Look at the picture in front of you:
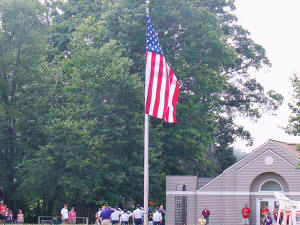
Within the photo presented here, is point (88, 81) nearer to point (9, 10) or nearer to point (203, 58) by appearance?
point (9, 10)

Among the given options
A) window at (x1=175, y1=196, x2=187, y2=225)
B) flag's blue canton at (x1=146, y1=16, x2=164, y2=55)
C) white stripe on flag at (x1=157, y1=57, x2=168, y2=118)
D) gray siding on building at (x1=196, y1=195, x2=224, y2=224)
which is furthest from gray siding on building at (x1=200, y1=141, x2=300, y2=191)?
white stripe on flag at (x1=157, y1=57, x2=168, y2=118)

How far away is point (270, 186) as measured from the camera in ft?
147

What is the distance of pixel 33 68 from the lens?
4325 centimetres

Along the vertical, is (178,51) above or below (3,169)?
above

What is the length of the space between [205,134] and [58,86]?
13213mm

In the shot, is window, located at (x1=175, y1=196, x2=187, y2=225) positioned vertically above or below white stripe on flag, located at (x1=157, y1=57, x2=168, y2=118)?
below

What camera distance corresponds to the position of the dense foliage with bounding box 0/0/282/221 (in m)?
41.5

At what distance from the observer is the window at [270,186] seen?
4447 cm

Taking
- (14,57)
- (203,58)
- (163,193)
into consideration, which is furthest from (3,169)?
(203,58)

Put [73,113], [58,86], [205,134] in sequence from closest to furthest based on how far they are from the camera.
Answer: [73,113], [58,86], [205,134]

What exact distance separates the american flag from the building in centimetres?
2620

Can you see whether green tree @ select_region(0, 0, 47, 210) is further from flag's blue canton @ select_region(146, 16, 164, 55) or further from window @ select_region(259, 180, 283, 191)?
flag's blue canton @ select_region(146, 16, 164, 55)

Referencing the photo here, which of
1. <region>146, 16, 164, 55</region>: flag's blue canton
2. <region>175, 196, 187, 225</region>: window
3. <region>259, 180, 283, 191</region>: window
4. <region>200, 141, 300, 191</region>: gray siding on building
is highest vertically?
<region>146, 16, 164, 55</region>: flag's blue canton

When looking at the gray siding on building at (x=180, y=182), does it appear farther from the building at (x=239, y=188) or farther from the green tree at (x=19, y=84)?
the green tree at (x=19, y=84)
